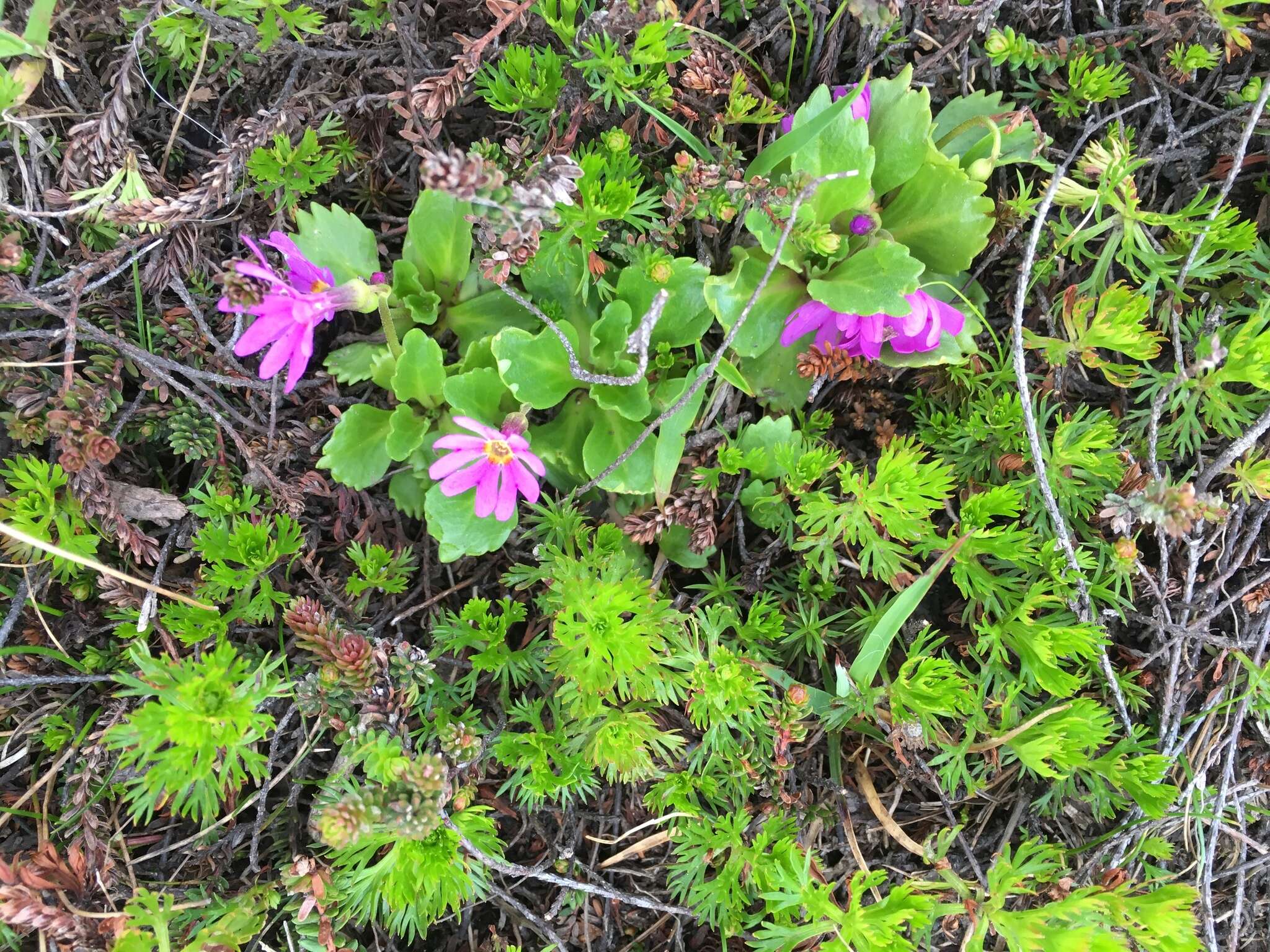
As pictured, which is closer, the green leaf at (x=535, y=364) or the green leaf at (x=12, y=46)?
the green leaf at (x=12, y=46)

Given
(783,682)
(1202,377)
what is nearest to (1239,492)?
(1202,377)

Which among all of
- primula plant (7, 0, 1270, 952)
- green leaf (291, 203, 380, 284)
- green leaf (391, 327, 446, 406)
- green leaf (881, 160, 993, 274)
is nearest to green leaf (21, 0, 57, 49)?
primula plant (7, 0, 1270, 952)

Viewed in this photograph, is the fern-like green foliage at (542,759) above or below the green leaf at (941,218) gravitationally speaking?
below

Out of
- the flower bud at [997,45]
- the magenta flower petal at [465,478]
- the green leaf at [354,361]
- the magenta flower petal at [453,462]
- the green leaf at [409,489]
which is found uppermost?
the flower bud at [997,45]

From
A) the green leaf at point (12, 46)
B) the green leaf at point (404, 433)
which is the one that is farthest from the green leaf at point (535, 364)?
→ the green leaf at point (12, 46)

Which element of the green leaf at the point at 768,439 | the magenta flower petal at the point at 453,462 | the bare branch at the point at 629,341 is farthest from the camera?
the green leaf at the point at 768,439

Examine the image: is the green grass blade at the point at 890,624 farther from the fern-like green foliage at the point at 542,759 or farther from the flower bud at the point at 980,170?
the flower bud at the point at 980,170

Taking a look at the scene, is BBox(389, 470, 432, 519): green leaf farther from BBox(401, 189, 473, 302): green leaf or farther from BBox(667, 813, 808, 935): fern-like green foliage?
BBox(667, 813, 808, 935): fern-like green foliage
